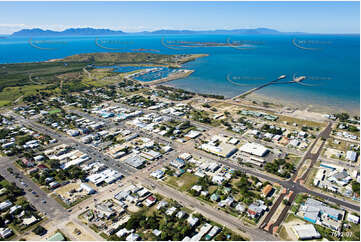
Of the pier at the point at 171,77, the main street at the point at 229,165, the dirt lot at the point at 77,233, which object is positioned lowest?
the dirt lot at the point at 77,233

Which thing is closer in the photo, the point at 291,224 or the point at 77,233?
the point at 77,233

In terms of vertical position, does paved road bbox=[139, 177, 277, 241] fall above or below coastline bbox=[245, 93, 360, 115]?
below

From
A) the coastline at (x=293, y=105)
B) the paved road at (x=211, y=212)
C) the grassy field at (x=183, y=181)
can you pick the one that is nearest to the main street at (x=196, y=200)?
the paved road at (x=211, y=212)

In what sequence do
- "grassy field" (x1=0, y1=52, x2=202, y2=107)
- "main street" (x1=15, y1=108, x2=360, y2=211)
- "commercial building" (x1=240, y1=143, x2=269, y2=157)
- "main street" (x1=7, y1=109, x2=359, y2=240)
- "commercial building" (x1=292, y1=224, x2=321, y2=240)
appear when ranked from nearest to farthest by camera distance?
1. "commercial building" (x1=292, y1=224, x2=321, y2=240)
2. "main street" (x1=7, y1=109, x2=359, y2=240)
3. "main street" (x1=15, y1=108, x2=360, y2=211)
4. "commercial building" (x1=240, y1=143, x2=269, y2=157)
5. "grassy field" (x1=0, y1=52, x2=202, y2=107)

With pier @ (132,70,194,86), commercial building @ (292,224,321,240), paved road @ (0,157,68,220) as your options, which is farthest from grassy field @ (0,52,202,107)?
commercial building @ (292,224,321,240)

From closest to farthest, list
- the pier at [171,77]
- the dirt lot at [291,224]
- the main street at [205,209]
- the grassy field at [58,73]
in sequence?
the dirt lot at [291,224], the main street at [205,209], the grassy field at [58,73], the pier at [171,77]

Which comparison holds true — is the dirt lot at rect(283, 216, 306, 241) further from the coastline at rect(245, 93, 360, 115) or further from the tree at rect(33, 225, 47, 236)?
the coastline at rect(245, 93, 360, 115)

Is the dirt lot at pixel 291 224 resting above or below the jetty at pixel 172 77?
below

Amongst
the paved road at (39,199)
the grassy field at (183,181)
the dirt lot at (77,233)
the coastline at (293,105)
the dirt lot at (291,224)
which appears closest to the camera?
the dirt lot at (77,233)

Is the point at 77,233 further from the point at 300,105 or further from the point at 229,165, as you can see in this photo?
the point at 300,105

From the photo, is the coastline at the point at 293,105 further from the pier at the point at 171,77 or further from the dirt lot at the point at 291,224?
the dirt lot at the point at 291,224

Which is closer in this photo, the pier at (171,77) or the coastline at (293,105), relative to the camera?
the coastline at (293,105)

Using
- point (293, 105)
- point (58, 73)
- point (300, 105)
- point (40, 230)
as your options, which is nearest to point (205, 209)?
point (40, 230)
